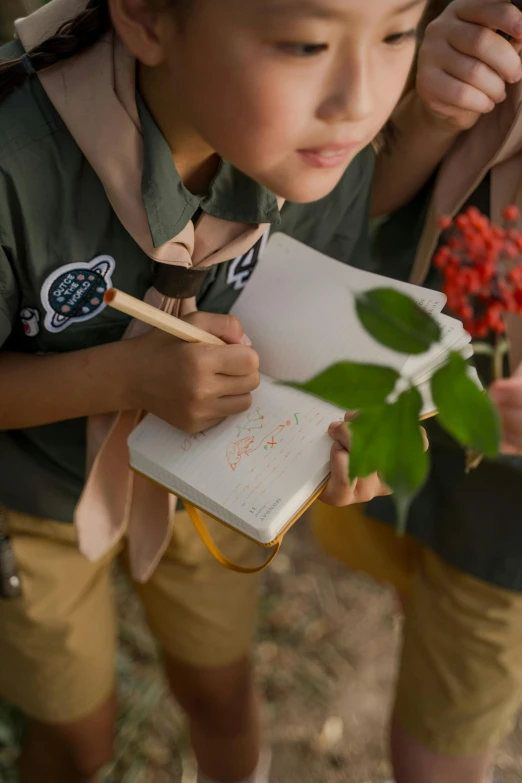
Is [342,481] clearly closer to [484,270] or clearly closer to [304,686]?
[484,270]

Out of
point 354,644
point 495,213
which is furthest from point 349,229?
point 354,644

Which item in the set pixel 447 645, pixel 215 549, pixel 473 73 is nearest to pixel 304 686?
pixel 447 645

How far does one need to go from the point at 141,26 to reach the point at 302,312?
234 mm

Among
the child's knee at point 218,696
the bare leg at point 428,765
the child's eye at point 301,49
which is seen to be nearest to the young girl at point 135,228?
the child's eye at point 301,49

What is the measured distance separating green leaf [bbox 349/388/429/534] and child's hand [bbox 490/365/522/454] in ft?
0.65

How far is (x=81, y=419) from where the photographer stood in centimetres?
73

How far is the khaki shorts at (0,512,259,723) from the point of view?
0.80m

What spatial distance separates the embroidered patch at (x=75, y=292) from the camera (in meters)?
0.61

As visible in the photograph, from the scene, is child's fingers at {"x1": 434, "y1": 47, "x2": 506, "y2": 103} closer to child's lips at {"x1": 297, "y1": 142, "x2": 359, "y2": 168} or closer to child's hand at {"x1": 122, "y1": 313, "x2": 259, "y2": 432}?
child's lips at {"x1": 297, "y1": 142, "x2": 359, "y2": 168}

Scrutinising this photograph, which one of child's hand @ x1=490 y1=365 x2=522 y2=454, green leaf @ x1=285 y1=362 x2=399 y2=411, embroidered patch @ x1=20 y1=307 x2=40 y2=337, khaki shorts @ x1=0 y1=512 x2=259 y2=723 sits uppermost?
green leaf @ x1=285 y1=362 x2=399 y2=411

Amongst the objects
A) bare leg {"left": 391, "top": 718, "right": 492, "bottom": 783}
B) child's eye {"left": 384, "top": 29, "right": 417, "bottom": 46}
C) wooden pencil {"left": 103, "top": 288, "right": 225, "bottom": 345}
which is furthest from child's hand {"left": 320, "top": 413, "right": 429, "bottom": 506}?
bare leg {"left": 391, "top": 718, "right": 492, "bottom": 783}

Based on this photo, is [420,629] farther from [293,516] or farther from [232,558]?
[293,516]

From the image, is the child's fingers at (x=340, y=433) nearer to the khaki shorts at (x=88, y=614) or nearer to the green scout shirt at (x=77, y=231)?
the green scout shirt at (x=77, y=231)

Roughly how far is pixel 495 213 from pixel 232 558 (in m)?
0.52
